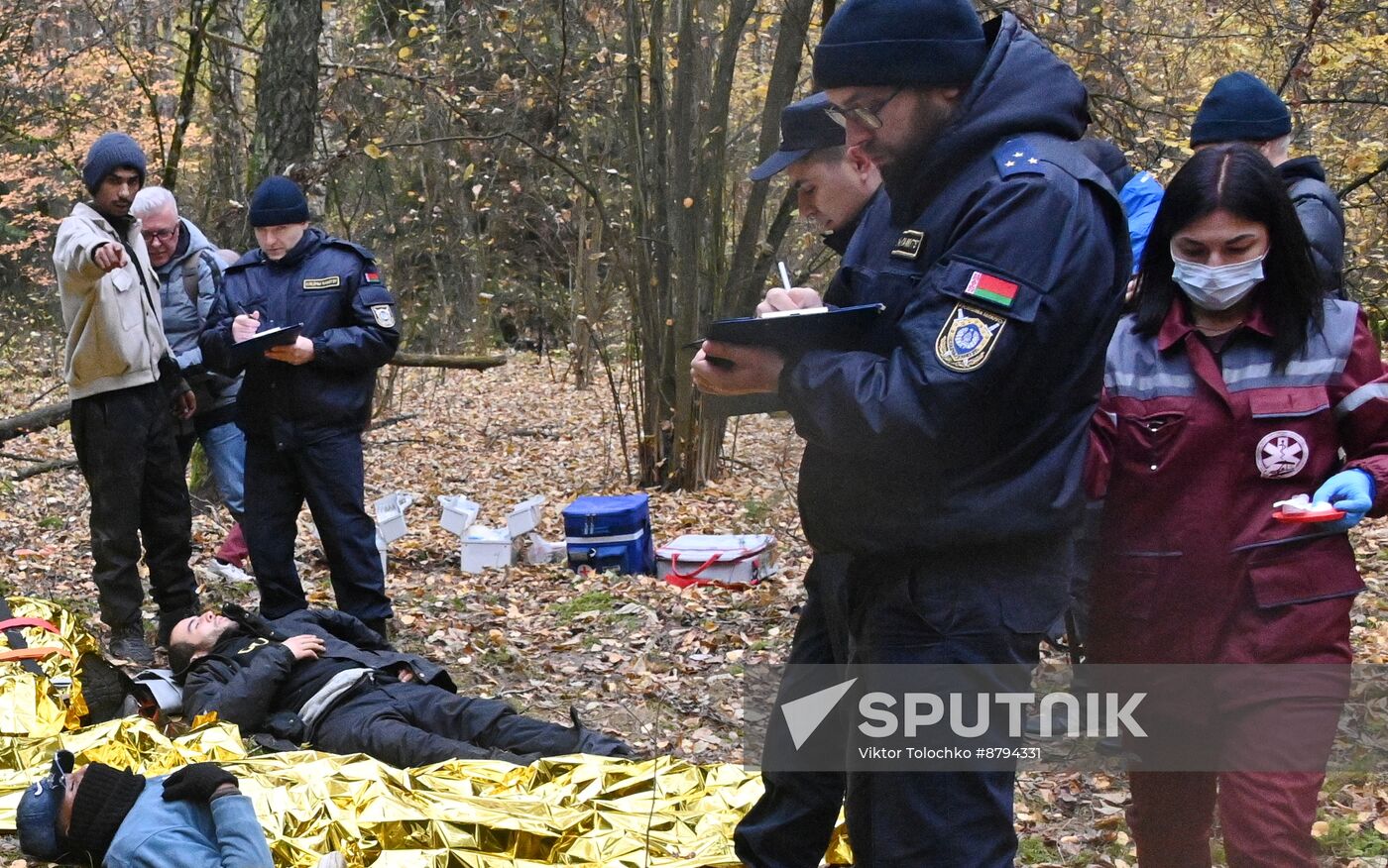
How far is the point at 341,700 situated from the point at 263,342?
1544mm

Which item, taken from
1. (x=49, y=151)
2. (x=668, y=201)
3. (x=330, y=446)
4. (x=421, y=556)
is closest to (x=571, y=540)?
(x=421, y=556)

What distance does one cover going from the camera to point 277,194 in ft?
18.4

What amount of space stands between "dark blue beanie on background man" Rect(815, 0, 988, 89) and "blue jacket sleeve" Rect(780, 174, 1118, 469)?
0.23 m

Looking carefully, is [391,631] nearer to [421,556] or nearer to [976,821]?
[421,556]

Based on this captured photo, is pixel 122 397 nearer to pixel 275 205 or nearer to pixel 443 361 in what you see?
pixel 275 205

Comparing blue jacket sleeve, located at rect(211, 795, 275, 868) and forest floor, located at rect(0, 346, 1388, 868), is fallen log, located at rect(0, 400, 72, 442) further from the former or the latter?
blue jacket sleeve, located at rect(211, 795, 275, 868)

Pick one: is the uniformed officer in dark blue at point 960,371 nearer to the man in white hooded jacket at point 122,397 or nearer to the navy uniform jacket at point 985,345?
the navy uniform jacket at point 985,345

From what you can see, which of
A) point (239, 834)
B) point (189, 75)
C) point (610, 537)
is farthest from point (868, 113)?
point (189, 75)

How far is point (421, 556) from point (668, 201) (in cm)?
367

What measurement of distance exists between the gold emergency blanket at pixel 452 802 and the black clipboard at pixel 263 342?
161 cm

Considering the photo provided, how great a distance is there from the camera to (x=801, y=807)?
271 cm

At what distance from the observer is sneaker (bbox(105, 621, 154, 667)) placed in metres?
Result: 5.77

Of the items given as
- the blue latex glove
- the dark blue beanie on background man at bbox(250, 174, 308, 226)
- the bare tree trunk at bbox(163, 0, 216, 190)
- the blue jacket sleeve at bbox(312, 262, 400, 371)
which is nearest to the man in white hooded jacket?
the dark blue beanie on background man at bbox(250, 174, 308, 226)

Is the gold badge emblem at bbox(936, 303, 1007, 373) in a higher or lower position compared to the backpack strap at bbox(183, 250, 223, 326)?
higher
